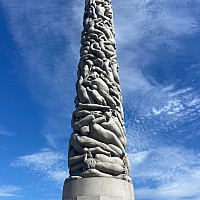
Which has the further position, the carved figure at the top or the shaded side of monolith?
the carved figure at the top

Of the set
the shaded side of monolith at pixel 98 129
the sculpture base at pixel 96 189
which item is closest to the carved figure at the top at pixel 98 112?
the shaded side of monolith at pixel 98 129

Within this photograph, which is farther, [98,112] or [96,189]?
[98,112]

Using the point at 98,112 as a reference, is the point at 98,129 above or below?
below

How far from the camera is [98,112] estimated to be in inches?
285

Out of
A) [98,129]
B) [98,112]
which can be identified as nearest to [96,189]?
[98,129]

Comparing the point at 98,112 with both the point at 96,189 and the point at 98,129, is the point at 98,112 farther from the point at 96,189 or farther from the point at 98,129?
the point at 96,189

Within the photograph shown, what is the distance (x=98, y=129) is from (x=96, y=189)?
5.54 ft

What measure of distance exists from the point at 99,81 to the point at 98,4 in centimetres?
462

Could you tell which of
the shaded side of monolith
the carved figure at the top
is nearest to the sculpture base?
the shaded side of monolith

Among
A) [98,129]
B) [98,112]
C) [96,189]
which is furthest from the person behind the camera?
[98,112]

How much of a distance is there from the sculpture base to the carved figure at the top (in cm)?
18

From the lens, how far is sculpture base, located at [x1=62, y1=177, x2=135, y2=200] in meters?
5.72

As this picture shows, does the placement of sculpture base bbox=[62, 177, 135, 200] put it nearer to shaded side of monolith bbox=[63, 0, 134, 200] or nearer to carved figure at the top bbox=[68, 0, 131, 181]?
shaded side of monolith bbox=[63, 0, 134, 200]

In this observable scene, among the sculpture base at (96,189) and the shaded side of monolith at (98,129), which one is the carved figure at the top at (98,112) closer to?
the shaded side of monolith at (98,129)
